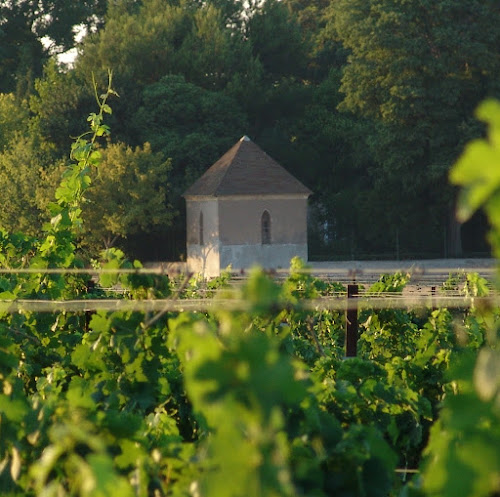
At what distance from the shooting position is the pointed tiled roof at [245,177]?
49.9 metres

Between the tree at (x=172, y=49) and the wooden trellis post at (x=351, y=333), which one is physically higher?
the tree at (x=172, y=49)

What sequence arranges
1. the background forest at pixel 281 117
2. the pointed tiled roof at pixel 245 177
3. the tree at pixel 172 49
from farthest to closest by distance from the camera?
the tree at pixel 172 49, the pointed tiled roof at pixel 245 177, the background forest at pixel 281 117

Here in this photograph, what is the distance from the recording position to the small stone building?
50125 mm

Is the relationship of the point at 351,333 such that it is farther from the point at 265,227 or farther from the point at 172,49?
the point at 172,49

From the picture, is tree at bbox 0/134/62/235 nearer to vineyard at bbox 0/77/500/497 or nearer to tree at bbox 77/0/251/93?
tree at bbox 77/0/251/93

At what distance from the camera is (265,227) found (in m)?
51.7

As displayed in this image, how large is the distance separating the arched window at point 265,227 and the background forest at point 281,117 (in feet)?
7.67

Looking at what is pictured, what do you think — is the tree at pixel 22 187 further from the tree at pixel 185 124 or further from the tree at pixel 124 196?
the tree at pixel 185 124

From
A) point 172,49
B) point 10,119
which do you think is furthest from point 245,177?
point 10,119

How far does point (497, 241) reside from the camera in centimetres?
172

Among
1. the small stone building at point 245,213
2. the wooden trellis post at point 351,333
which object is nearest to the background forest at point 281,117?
the small stone building at point 245,213

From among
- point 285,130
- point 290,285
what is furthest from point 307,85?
point 290,285

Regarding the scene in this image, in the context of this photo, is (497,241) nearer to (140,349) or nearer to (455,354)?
(140,349)

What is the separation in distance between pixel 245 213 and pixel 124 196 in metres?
4.89
